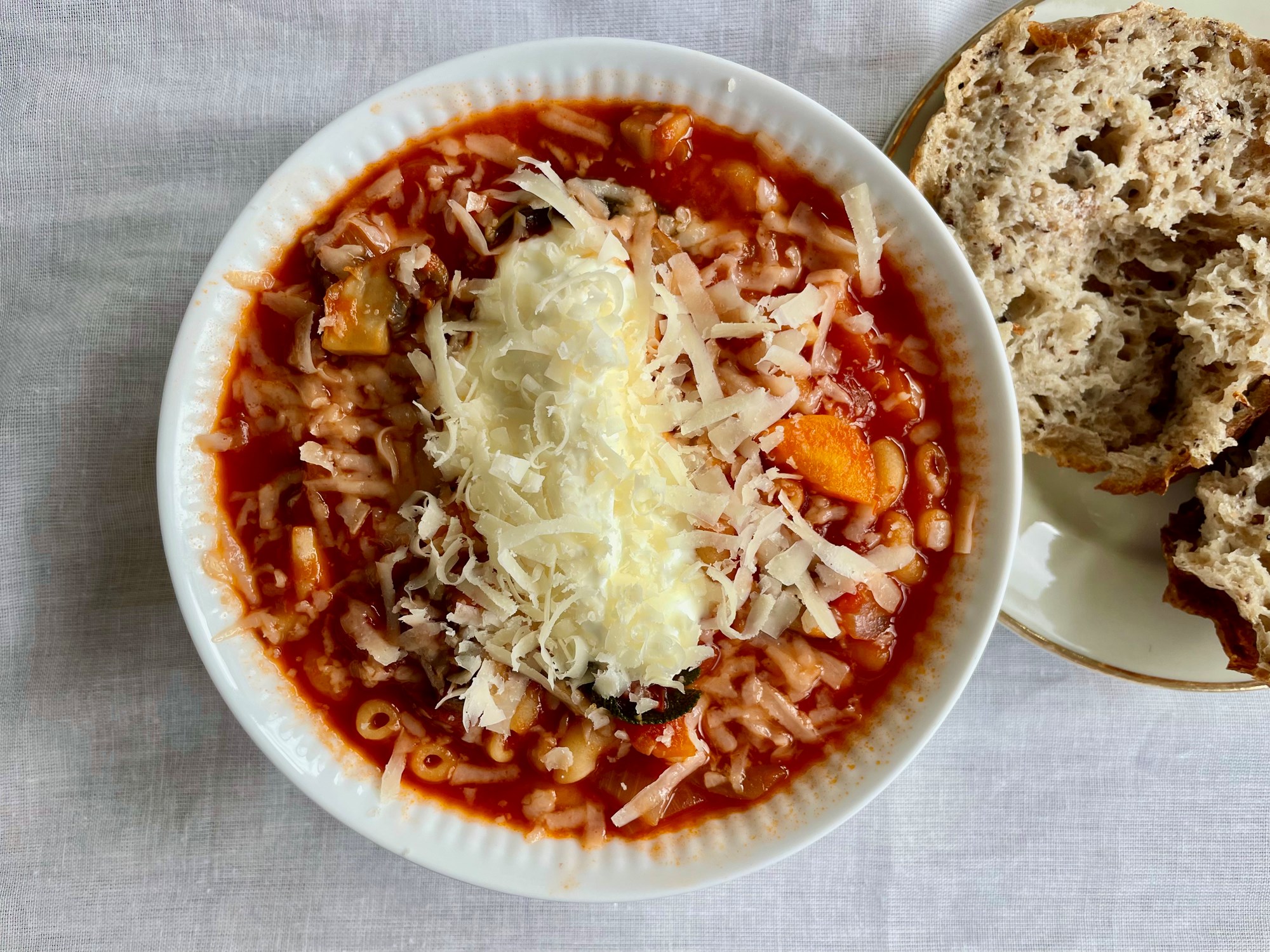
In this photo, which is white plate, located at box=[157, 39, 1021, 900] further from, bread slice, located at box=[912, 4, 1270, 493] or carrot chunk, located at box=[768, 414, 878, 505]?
bread slice, located at box=[912, 4, 1270, 493]

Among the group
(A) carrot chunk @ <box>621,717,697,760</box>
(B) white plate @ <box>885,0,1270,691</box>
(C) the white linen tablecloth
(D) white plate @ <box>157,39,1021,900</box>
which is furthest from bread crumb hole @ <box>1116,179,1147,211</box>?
(A) carrot chunk @ <box>621,717,697,760</box>

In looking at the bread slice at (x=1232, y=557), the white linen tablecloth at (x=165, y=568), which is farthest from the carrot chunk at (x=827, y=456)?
the bread slice at (x=1232, y=557)

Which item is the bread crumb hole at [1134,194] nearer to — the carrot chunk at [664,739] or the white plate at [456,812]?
the white plate at [456,812]

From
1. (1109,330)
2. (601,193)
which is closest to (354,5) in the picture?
(601,193)

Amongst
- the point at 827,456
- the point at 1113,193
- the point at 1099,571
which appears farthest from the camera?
the point at 1099,571

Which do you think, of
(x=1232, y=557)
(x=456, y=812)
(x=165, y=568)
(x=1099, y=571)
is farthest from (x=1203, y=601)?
(x=165, y=568)

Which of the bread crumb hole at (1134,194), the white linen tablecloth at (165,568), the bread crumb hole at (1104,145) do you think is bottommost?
the white linen tablecloth at (165,568)

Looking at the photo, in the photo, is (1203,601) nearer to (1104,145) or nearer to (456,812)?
(1104,145)
